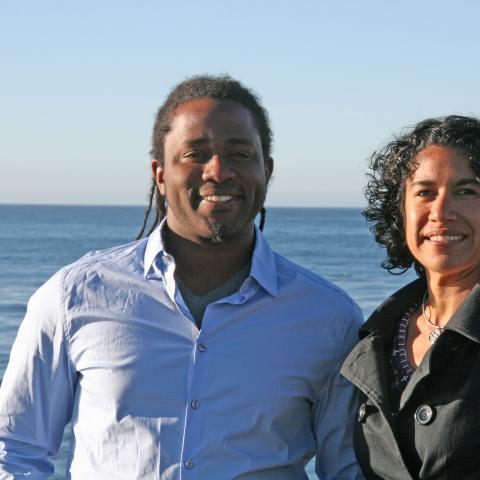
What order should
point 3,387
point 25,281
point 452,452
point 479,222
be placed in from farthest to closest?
point 25,281
point 3,387
point 479,222
point 452,452

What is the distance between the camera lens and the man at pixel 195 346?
3.87 m

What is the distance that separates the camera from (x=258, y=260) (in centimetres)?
415

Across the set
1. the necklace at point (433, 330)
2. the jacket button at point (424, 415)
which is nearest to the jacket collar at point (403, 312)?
the necklace at point (433, 330)

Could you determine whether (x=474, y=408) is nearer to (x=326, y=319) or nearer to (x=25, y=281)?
(x=326, y=319)

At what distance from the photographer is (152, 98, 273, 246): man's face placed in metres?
4.04

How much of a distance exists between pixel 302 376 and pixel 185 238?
713mm

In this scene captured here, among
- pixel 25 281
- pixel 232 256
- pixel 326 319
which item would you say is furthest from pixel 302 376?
pixel 25 281

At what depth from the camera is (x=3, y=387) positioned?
4.10m

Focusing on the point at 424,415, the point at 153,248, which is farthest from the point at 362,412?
the point at 153,248

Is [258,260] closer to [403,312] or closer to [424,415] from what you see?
[403,312]

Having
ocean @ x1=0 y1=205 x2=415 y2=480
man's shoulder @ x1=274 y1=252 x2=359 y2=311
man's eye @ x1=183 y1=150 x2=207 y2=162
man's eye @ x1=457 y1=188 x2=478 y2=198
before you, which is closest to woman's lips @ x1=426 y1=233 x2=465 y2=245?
man's eye @ x1=457 y1=188 x2=478 y2=198

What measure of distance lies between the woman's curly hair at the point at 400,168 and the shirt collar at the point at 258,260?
0.49m

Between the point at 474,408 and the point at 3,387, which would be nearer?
the point at 474,408

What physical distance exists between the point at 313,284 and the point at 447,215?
67 centimetres
